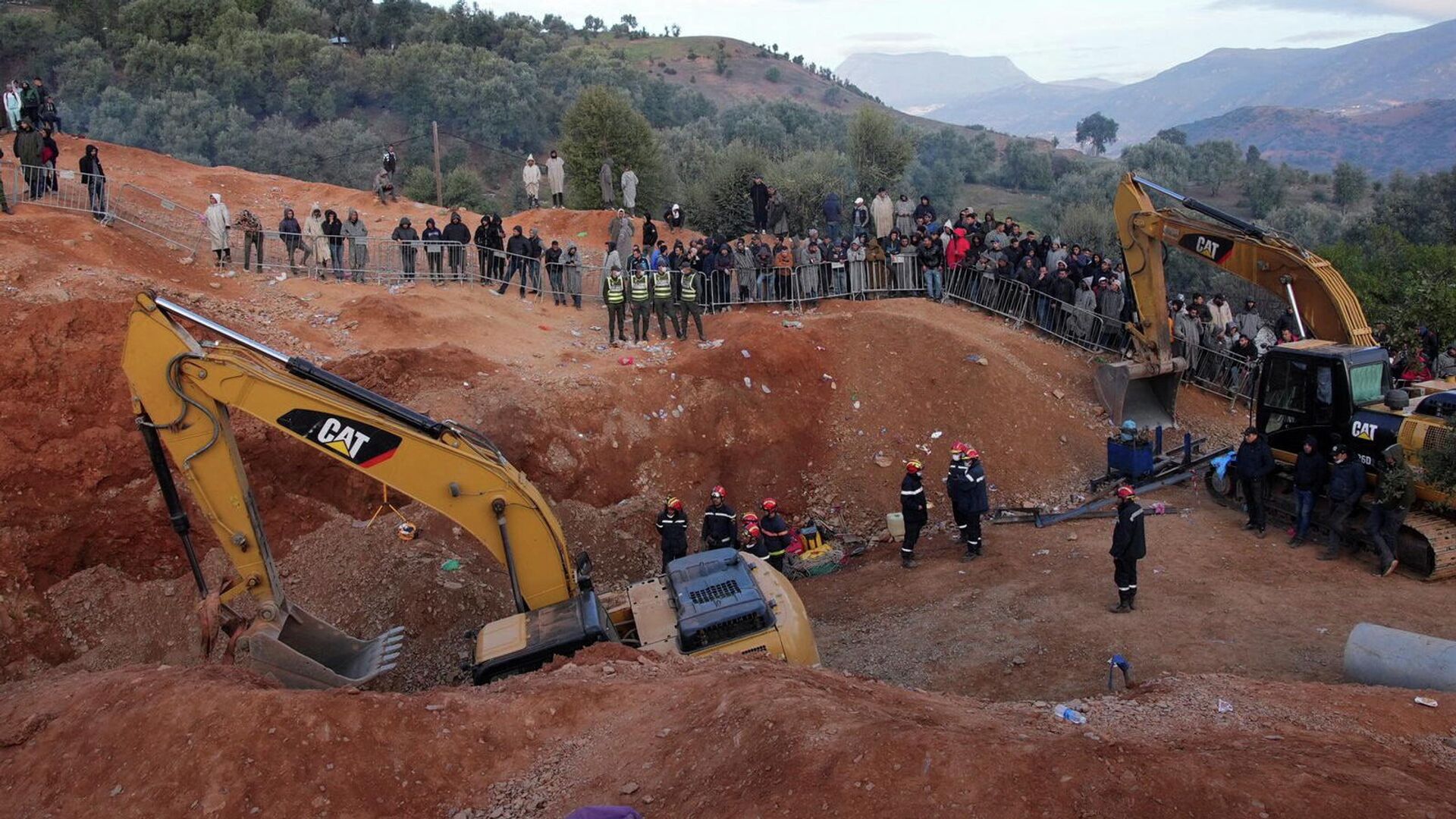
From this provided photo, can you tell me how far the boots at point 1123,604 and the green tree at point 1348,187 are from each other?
48.7 metres

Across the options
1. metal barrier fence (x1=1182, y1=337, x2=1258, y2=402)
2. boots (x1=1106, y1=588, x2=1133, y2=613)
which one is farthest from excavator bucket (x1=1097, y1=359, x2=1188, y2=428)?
boots (x1=1106, y1=588, x2=1133, y2=613)

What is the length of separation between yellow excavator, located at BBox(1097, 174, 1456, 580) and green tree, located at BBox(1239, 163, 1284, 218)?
36.2 metres

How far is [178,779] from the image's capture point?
304 inches

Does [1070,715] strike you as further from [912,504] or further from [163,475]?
[163,475]

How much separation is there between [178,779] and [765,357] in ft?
39.7

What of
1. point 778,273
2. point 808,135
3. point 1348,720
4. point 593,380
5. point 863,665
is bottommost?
point 863,665

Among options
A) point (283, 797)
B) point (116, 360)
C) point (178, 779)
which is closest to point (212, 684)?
point (178, 779)

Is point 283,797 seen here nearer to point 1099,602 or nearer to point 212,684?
point 212,684

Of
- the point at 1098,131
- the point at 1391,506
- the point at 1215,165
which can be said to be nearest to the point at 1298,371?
the point at 1391,506

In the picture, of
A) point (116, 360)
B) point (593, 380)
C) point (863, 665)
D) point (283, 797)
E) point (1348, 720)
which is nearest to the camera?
point (283, 797)

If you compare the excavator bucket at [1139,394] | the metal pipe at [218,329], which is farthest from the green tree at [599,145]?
the metal pipe at [218,329]

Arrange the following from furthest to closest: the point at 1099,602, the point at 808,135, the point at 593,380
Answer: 1. the point at 808,135
2. the point at 593,380
3. the point at 1099,602

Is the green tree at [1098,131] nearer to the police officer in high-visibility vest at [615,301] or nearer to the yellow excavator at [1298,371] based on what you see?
the yellow excavator at [1298,371]

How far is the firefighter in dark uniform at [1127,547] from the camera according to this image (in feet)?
39.1
